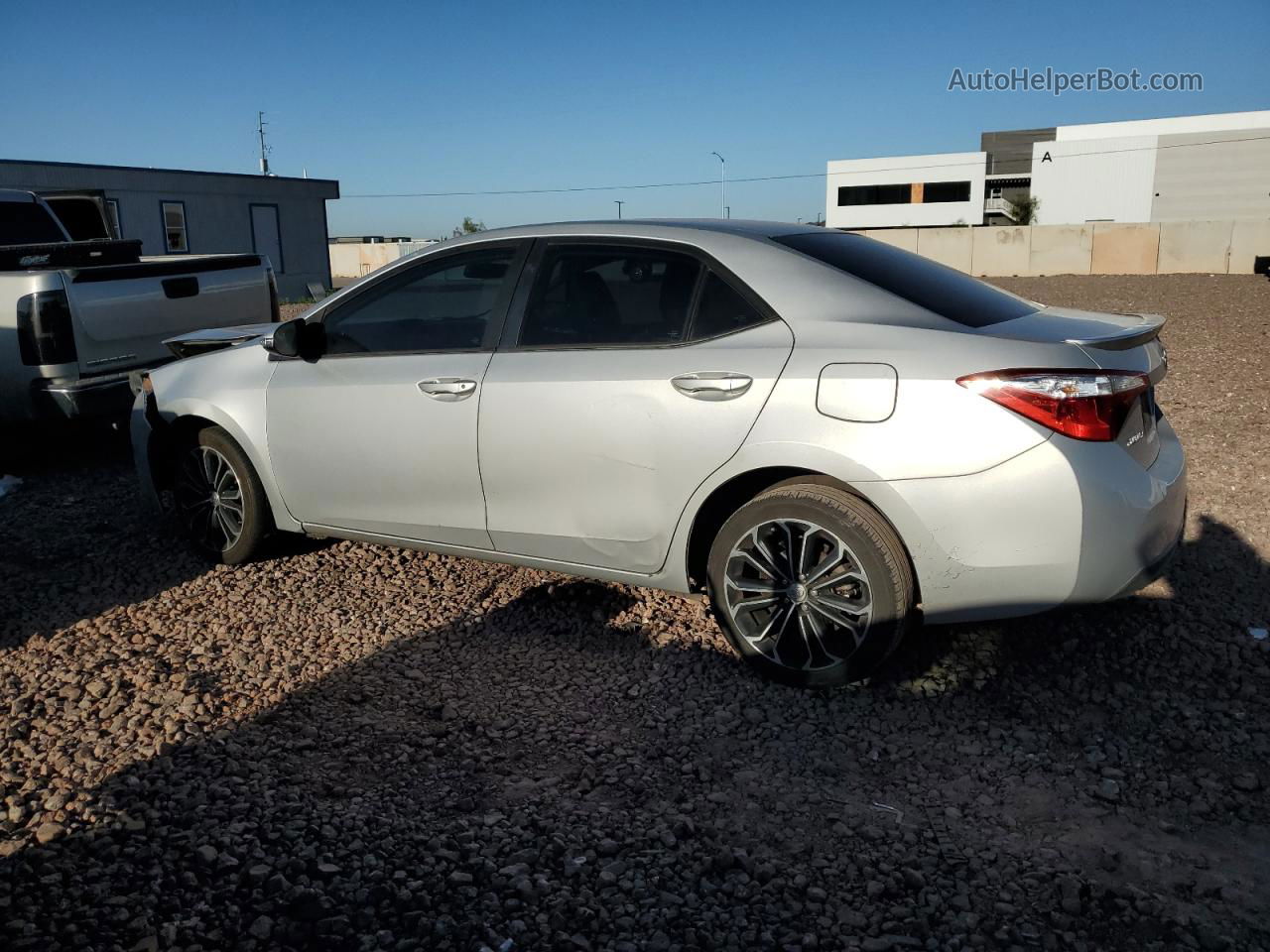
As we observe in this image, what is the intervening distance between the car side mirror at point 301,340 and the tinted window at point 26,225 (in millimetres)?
6177

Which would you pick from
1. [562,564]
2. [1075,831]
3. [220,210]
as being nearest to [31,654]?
[562,564]

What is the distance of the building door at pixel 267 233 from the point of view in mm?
29500

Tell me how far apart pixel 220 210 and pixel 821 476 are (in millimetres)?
28070

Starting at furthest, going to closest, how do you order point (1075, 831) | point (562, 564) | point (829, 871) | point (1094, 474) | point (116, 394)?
point (116, 394)
point (562, 564)
point (1094, 474)
point (1075, 831)
point (829, 871)

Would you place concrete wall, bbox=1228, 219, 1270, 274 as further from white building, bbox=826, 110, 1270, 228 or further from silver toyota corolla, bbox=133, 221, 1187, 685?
silver toyota corolla, bbox=133, 221, 1187, 685

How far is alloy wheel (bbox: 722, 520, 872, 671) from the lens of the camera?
3.88m

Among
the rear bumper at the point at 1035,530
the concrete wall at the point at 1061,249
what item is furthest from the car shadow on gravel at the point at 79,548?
the concrete wall at the point at 1061,249

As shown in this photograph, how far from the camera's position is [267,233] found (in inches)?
1179

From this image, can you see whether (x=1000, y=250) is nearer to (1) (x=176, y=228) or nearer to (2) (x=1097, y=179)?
(1) (x=176, y=228)

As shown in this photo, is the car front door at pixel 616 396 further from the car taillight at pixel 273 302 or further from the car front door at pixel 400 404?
the car taillight at pixel 273 302

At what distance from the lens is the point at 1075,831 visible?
10.6ft

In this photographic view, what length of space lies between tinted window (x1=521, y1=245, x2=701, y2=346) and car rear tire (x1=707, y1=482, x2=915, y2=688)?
2.68 ft

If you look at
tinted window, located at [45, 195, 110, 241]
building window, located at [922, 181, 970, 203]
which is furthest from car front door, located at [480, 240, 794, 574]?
building window, located at [922, 181, 970, 203]

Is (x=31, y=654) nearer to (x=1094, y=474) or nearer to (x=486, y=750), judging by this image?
(x=486, y=750)
